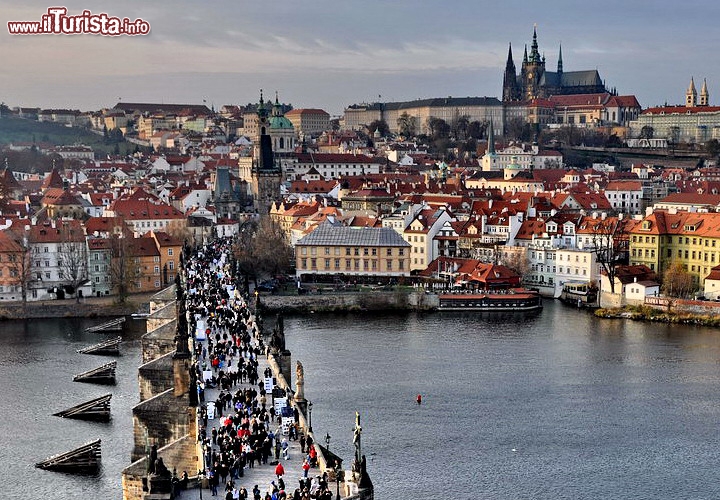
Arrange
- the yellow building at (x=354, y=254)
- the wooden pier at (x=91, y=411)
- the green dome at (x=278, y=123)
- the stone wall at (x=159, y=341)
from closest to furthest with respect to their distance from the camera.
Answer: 1. the wooden pier at (x=91, y=411)
2. the stone wall at (x=159, y=341)
3. the yellow building at (x=354, y=254)
4. the green dome at (x=278, y=123)

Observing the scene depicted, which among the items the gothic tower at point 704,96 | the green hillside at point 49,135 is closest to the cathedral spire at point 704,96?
the gothic tower at point 704,96

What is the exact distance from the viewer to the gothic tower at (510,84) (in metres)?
156

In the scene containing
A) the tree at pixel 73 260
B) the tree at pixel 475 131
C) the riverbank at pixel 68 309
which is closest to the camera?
the riverbank at pixel 68 309

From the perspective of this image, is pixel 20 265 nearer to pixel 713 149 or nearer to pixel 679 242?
pixel 679 242

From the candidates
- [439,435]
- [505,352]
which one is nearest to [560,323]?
[505,352]

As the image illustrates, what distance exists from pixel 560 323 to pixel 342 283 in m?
11.9

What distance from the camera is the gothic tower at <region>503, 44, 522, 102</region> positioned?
156375mm

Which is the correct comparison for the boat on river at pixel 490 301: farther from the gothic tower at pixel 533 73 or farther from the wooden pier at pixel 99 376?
the gothic tower at pixel 533 73

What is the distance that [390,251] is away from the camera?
167 feet

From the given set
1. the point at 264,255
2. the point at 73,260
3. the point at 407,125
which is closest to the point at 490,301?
the point at 264,255

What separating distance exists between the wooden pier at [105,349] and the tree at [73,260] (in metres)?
9.78

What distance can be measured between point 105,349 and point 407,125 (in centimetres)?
10533

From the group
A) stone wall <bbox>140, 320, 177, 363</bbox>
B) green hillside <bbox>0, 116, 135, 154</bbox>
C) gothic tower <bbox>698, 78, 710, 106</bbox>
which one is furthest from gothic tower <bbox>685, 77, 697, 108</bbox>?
stone wall <bbox>140, 320, 177, 363</bbox>

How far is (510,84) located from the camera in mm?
156750
